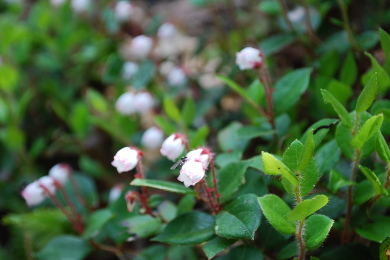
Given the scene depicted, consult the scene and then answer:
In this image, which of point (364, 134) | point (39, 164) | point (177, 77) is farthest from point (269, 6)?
point (39, 164)

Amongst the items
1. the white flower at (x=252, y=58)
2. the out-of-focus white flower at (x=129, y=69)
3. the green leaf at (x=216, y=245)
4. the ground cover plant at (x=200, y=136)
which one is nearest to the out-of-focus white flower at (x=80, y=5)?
the ground cover plant at (x=200, y=136)

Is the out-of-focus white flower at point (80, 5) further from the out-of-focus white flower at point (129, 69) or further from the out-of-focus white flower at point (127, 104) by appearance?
the out-of-focus white flower at point (127, 104)

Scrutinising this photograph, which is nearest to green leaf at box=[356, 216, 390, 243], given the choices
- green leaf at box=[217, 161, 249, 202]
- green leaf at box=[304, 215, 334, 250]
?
green leaf at box=[304, 215, 334, 250]

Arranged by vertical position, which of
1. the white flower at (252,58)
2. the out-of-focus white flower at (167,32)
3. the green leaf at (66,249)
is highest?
the out-of-focus white flower at (167,32)

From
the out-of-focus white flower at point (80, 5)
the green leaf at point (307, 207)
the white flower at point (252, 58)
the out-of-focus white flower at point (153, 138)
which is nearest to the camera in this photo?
the green leaf at point (307, 207)

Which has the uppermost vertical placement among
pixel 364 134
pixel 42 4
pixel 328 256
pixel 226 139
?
pixel 42 4

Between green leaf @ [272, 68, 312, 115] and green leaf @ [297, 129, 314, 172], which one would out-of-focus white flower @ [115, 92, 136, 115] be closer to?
green leaf @ [272, 68, 312, 115]

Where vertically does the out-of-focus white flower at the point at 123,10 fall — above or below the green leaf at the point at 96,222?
above

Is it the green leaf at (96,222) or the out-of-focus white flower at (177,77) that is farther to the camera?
the out-of-focus white flower at (177,77)

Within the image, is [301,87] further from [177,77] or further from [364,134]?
[177,77]
